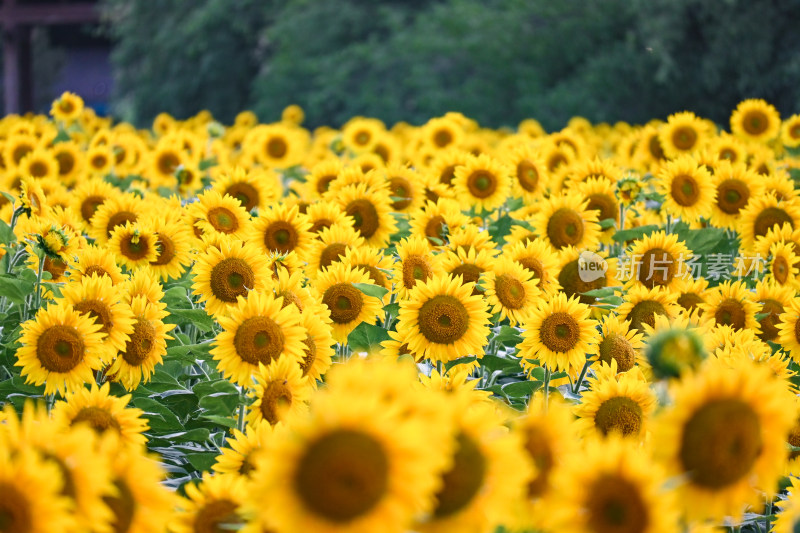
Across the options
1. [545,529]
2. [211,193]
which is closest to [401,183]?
[211,193]

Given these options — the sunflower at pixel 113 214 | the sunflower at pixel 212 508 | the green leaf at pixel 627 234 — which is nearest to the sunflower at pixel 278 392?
the sunflower at pixel 212 508

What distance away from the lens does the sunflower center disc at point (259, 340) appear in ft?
7.45

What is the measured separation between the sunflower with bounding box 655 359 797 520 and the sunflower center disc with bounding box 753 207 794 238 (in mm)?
2746

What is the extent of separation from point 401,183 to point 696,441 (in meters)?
3.00

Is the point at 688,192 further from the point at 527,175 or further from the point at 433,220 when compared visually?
the point at 433,220

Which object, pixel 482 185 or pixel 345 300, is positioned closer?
pixel 345 300

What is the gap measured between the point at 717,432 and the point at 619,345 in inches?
58.4

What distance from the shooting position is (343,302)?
9.41ft

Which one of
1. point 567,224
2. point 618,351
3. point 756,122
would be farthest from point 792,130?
point 618,351

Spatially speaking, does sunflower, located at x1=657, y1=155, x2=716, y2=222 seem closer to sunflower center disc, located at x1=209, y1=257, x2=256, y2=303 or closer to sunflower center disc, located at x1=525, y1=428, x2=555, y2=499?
sunflower center disc, located at x1=209, y1=257, x2=256, y2=303

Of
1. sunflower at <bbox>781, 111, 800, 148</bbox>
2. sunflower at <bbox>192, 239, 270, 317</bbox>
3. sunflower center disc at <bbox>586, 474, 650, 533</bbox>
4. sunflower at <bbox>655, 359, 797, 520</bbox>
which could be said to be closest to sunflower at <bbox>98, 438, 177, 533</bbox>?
sunflower center disc at <bbox>586, 474, 650, 533</bbox>

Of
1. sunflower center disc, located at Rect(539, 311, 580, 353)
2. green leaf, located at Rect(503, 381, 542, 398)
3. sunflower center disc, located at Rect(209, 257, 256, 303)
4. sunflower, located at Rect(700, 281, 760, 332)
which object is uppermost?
sunflower center disc, located at Rect(209, 257, 256, 303)

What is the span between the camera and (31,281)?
3121 mm

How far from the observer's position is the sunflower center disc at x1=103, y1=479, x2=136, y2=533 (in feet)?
4.58
